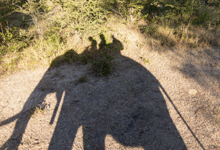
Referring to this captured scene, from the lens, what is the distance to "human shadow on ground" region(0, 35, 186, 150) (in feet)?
9.00

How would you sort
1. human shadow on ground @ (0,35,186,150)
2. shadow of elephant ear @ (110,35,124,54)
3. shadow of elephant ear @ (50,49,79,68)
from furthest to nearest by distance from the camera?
shadow of elephant ear @ (110,35,124,54), shadow of elephant ear @ (50,49,79,68), human shadow on ground @ (0,35,186,150)

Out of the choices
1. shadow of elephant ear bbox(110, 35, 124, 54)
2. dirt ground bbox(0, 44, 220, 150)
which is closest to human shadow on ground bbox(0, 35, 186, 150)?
dirt ground bbox(0, 44, 220, 150)

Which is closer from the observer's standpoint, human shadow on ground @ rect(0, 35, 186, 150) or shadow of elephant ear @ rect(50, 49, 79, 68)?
human shadow on ground @ rect(0, 35, 186, 150)

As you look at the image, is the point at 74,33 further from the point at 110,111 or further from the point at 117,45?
the point at 110,111

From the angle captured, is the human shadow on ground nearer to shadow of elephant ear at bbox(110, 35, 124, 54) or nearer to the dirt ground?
the dirt ground

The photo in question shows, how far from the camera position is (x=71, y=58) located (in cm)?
554

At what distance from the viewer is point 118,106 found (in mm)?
3500

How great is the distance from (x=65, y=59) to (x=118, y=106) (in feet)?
10.2

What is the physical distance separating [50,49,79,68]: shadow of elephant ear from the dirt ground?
0.30 metres

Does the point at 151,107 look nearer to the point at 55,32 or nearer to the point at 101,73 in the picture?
the point at 101,73

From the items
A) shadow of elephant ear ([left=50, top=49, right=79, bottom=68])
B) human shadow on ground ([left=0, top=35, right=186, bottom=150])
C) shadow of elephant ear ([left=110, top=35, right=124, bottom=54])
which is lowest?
human shadow on ground ([left=0, top=35, right=186, bottom=150])

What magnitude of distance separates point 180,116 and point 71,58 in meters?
4.22

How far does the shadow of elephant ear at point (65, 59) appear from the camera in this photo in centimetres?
532

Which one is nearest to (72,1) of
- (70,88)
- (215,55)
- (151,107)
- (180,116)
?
Result: (70,88)
